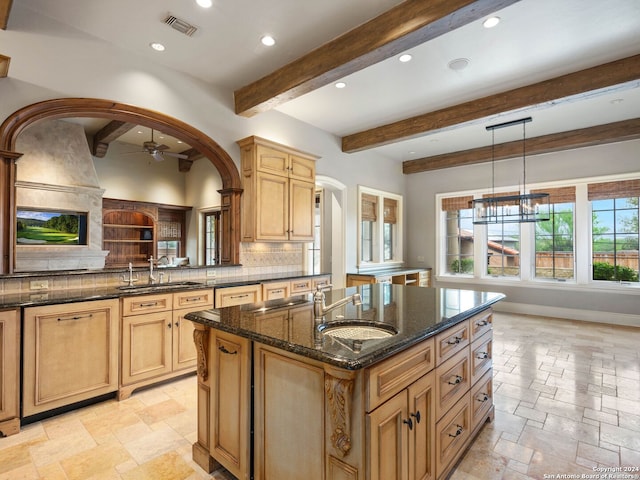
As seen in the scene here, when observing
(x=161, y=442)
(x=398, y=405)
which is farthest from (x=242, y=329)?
(x=161, y=442)

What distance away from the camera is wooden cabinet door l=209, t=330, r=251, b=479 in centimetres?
169

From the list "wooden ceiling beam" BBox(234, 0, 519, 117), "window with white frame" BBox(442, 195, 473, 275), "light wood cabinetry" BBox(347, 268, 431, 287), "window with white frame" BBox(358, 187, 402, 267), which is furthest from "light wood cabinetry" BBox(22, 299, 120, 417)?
"window with white frame" BBox(442, 195, 473, 275)

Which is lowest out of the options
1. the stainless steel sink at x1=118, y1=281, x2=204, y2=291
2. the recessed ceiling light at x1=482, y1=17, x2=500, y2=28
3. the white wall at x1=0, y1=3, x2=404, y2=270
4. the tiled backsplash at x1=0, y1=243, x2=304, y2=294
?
the stainless steel sink at x1=118, y1=281, x2=204, y2=291

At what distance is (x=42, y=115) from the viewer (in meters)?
2.95

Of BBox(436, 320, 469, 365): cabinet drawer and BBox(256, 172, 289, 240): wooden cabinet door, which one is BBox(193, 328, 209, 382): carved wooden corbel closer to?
BBox(436, 320, 469, 365): cabinet drawer

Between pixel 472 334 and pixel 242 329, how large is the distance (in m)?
1.53

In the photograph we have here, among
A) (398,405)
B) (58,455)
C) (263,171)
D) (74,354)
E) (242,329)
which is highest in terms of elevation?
(263,171)

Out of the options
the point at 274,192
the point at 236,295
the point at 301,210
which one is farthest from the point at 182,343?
the point at 301,210

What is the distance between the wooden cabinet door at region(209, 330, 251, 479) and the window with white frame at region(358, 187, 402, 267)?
461cm

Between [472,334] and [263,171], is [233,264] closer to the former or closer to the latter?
[263,171]

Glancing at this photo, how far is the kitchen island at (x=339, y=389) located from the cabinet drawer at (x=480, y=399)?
16mm

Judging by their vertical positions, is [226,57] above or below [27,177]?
above

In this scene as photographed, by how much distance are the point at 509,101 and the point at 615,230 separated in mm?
3466

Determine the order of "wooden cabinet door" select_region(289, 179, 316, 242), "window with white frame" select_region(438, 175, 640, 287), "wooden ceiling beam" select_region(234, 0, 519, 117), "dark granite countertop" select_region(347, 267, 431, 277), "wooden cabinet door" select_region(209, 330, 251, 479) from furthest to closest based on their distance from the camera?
"dark granite countertop" select_region(347, 267, 431, 277), "window with white frame" select_region(438, 175, 640, 287), "wooden cabinet door" select_region(289, 179, 316, 242), "wooden ceiling beam" select_region(234, 0, 519, 117), "wooden cabinet door" select_region(209, 330, 251, 479)
